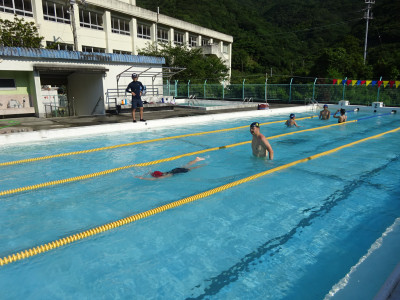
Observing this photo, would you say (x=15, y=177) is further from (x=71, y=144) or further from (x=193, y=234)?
(x=193, y=234)

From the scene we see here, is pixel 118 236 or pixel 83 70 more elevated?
pixel 83 70

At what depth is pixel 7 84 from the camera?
1526 centimetres

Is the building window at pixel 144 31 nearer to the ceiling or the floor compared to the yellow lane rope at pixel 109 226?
nearer to the ceiling

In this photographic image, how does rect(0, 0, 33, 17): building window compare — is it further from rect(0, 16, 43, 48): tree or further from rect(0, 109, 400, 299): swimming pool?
rect(0, 109, 400, 299): swimming pool

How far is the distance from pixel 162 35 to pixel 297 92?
24.9 metres

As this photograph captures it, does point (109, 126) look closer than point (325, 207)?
No

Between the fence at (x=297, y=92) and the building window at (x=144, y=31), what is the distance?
40.4ft

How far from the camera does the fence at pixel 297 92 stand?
66.7ft

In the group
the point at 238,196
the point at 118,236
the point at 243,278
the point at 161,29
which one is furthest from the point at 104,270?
the point at 161,29

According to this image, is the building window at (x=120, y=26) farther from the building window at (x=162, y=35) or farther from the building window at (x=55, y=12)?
the building window at (x=55, y=12)

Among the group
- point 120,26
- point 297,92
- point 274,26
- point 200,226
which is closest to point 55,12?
point 120,26

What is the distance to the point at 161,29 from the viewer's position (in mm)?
41031

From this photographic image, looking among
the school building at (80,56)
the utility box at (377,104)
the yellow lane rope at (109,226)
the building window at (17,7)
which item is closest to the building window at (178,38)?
the school building at (80,56)

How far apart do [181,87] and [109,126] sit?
19169mm
